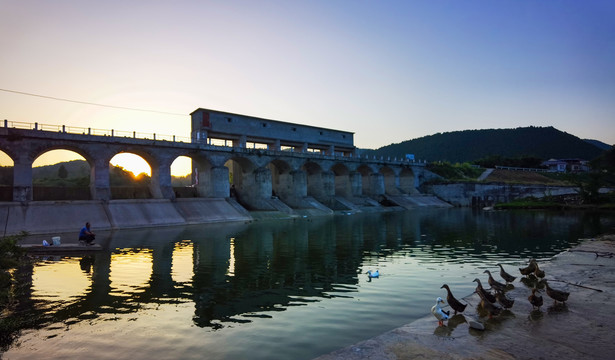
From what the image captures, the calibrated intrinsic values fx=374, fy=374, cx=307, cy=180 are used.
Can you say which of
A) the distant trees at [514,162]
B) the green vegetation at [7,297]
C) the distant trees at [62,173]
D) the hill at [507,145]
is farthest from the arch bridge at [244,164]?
the hill at [507,145]

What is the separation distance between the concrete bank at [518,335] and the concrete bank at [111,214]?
36286 millimetres

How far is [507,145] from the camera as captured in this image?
6860 inches

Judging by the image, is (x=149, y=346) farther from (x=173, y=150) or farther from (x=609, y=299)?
(x=173, y=150)

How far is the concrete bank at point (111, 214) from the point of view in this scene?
35000 mm

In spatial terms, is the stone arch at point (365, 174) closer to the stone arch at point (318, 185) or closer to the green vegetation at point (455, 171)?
the stone arch at point (318, 185)

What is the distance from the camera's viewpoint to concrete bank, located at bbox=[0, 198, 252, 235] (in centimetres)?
3500

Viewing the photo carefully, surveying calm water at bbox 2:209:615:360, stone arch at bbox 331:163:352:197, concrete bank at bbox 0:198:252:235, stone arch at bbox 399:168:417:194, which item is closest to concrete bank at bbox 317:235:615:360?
calm water at bbox 2:209:615:360

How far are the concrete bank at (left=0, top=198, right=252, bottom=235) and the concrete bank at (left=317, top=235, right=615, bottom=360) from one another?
36.3 meters

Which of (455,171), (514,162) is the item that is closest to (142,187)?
(455,171)

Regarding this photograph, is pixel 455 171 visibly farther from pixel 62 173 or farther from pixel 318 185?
pixel 62 173

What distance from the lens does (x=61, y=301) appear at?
1342 centimetres

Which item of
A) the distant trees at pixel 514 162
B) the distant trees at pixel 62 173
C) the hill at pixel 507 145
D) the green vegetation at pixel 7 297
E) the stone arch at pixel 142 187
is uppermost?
the hill at pixel 507 145

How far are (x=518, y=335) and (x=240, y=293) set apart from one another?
9337 millimetres

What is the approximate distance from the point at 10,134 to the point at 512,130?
197m
